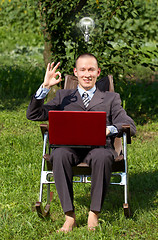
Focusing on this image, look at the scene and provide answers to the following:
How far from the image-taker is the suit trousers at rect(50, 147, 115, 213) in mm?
3689

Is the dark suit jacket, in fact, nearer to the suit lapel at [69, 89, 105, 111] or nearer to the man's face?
the suit lapel at [69, 89, 105, 111]

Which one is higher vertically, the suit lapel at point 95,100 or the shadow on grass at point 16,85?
the shadow on grass at point 16,85

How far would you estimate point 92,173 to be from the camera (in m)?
3.74

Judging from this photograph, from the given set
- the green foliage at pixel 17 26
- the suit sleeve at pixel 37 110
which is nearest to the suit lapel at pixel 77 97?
the suit sleeve at pixel 37 110

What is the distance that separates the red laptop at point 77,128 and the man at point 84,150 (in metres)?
0.11

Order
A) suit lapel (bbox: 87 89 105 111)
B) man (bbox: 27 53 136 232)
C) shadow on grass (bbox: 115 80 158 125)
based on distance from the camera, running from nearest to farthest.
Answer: man (bbox: 27 53 136 232), suit lapel (bbox: 87 89 105 111), shadow on grass (bbox: 115 80 158 125)

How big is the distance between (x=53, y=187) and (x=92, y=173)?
44.7 inches

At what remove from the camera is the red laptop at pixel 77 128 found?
11.8 ft

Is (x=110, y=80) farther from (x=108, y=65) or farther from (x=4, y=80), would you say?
(x=4, y=80)

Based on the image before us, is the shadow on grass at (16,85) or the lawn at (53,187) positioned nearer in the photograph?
the lawn at (53,187)

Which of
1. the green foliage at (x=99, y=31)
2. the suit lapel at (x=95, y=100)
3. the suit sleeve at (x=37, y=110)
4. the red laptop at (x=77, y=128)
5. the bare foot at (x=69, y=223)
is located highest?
the green foliage at (x=99, y=31)

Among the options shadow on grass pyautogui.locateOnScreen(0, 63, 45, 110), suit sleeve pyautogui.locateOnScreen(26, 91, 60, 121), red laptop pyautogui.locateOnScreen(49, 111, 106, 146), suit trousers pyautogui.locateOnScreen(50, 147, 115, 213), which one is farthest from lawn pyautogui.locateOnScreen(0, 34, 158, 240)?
suit sleeve pyautogui.locateOnScreen(26, 91, 60, 121)

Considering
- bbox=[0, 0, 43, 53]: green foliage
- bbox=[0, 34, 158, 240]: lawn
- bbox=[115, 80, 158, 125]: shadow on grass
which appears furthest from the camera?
bbox=[0, 0, 43, 53]: green foliage

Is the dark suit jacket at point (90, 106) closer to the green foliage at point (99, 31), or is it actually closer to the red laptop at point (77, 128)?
the red laptop at point (77, 128)
